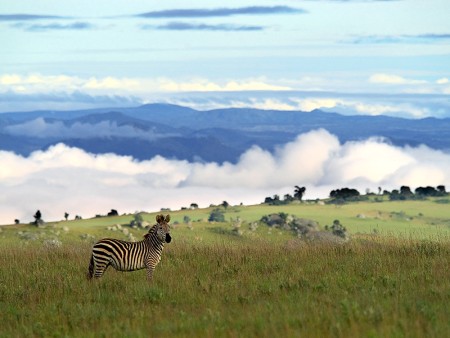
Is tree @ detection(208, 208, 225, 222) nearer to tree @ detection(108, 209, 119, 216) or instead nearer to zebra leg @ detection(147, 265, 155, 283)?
tree @ detection(108, 209, 119, 216)

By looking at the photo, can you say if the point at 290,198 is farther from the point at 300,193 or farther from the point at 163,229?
the point at 163,229

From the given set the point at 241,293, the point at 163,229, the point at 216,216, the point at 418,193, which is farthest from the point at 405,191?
the point at 241,293

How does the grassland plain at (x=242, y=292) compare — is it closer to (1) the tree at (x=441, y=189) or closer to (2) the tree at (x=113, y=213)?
(2) the tree at (x=113, y=213)

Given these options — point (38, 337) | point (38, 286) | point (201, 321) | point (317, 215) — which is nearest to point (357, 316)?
point (201, 321)

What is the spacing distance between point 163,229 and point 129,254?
3.51 feet

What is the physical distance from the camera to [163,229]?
2016 centimetres

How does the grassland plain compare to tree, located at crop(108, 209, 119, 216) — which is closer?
the grassland plain

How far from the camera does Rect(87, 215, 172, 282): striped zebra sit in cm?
2039

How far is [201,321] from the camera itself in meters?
15.0

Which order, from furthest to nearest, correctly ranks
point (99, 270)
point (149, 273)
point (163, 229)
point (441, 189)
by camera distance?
point (441, 189) → point (149, 273) → point (99, 270) → point (163, 229)

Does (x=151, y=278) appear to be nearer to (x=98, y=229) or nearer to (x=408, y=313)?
(x=408, y=313)

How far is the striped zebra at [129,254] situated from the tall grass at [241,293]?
0.39 meters

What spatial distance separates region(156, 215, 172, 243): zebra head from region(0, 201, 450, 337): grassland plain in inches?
41.5

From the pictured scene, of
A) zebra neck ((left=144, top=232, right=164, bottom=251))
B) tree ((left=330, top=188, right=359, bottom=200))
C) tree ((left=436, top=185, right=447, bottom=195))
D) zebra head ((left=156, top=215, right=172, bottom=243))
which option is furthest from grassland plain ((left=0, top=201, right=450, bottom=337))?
tree ((left=436, top=185, right=447, bottom=195))
